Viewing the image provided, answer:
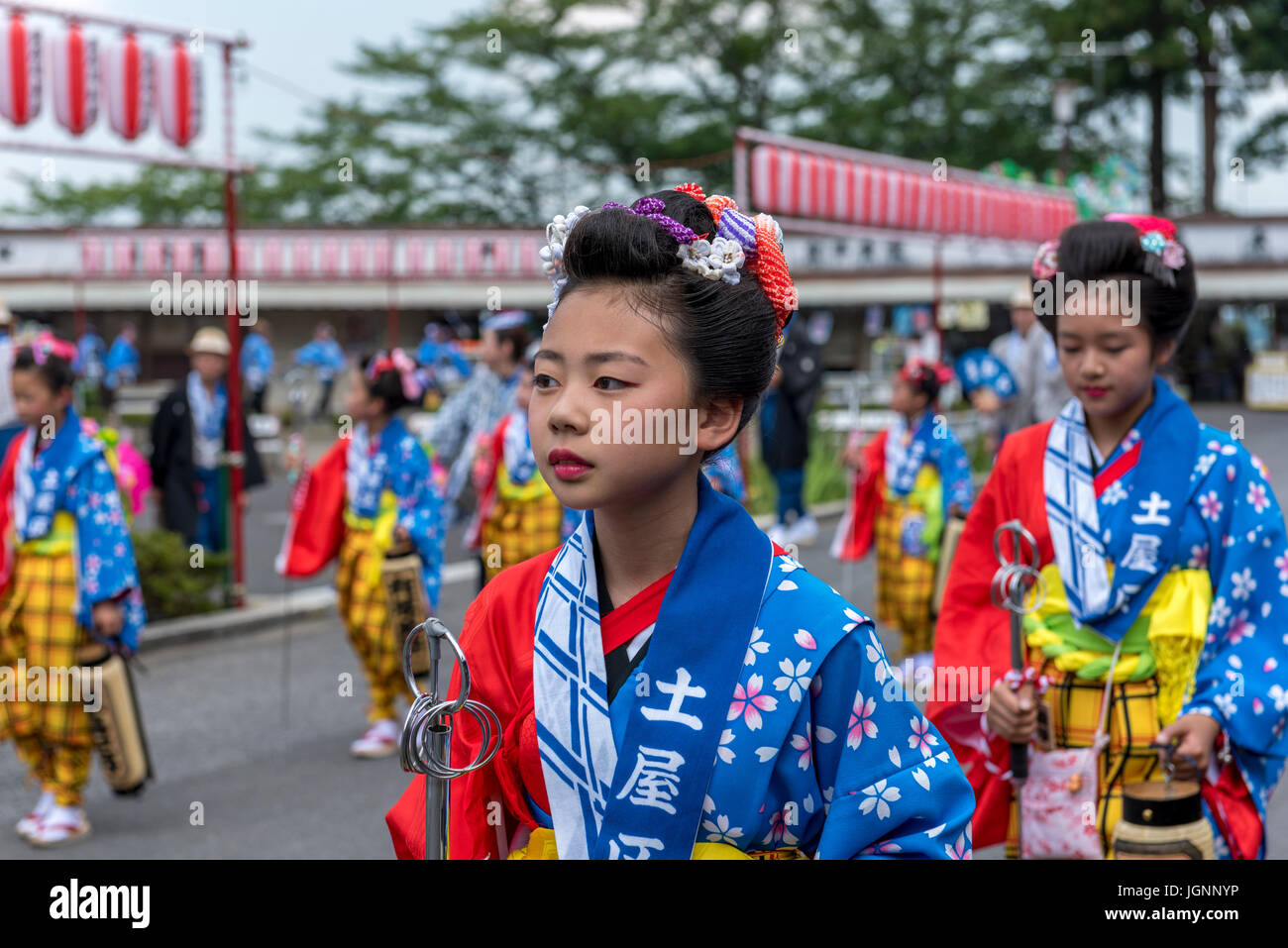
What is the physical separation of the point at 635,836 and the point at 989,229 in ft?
61.7

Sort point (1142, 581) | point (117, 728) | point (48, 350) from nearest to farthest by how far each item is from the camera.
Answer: point (1142, 581), point (117, 728), point (48, 350)

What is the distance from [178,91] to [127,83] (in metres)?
0.31

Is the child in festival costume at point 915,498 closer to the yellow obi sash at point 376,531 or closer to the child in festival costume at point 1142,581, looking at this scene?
the yellow obi sash at point 376,531

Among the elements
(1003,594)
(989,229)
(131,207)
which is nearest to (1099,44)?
(989,229)

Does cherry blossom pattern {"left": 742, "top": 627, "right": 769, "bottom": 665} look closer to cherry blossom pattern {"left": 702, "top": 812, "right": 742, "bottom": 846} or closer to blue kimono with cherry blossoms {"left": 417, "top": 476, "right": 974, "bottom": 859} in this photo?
blue kimono with cherry blossoms {"left": 417, "top": 476, "right": 974, "bottom": 859}

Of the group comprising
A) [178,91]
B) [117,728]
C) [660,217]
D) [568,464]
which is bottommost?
[117,728]

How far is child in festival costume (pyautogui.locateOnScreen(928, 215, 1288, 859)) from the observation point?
2.95 meters

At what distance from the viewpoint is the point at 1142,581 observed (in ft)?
9.73

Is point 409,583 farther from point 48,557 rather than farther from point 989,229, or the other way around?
point 989,229

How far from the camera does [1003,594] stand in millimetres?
3062

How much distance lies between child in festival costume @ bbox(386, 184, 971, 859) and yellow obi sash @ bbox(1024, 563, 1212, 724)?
1317 millimetres

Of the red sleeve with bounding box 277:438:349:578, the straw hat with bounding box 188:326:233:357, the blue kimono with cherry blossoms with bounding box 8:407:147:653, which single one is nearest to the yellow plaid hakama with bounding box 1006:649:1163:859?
the blue kimono with cherry blossoms with bounding box 8:407:147:653

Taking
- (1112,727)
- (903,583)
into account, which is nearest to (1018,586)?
(1112,727)

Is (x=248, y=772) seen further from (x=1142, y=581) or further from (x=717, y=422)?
(x=717, y=422)
